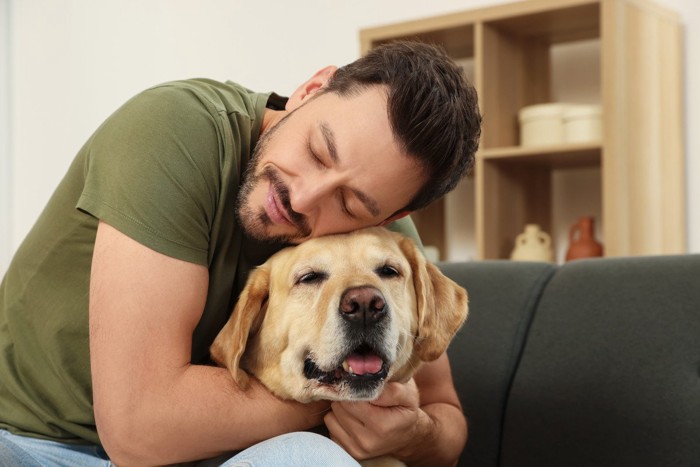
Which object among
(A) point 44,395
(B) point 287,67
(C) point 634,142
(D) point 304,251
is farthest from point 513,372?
(B) point 287,67

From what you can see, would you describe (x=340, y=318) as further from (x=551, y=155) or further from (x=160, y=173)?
(x=551, y=155)

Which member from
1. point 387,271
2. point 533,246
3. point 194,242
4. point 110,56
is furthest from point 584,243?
point 110,56

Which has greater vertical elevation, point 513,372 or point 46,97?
point 46,97

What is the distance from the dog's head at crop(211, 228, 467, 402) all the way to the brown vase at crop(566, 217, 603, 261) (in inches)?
74.4

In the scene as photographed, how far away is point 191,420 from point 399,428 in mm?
353

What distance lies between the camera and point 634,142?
3.24 m

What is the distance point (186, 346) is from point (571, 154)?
236 cm

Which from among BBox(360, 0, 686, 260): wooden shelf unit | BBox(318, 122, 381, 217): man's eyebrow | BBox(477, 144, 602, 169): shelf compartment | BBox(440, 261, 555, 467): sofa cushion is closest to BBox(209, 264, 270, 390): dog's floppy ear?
BBox(318, 122, 381, 217): man's eyebrow

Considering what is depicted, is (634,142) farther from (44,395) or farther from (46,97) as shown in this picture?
(46,97)

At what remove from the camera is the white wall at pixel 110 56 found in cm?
471

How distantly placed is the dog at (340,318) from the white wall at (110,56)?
307 centimetres

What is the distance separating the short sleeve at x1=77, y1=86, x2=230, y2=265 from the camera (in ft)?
4.34

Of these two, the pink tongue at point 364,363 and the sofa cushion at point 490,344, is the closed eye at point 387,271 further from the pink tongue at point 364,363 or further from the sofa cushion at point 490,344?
the sofa cushion at point 490,344

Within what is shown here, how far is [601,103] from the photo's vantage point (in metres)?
3.37
